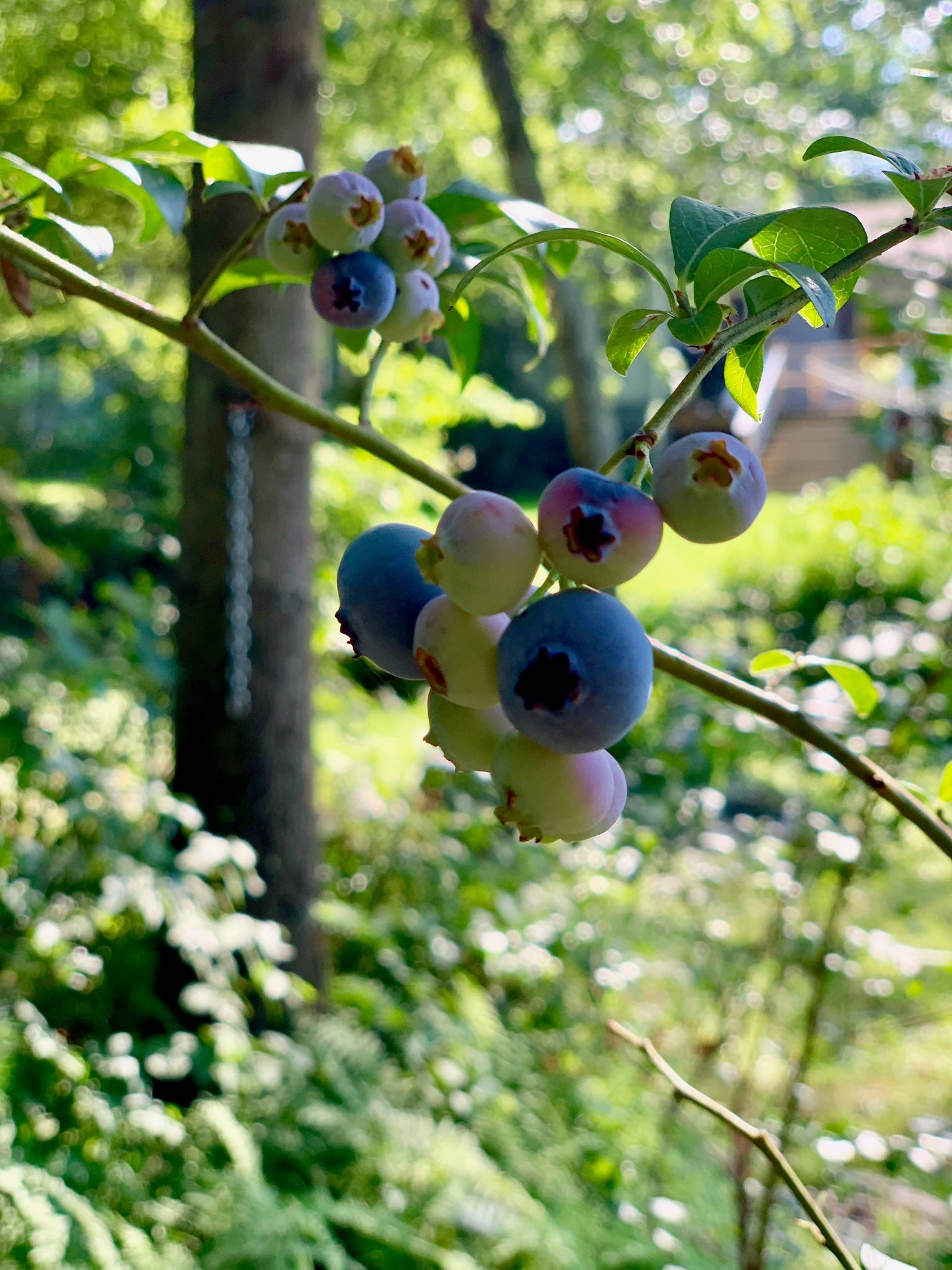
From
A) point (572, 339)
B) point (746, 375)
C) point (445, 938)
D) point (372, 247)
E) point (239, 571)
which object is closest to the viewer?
point (746, 375)

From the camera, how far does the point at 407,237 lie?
477 mm

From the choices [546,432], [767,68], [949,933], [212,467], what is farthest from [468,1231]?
[546,432]

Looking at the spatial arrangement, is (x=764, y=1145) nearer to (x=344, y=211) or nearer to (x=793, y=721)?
(x=793, y=721)

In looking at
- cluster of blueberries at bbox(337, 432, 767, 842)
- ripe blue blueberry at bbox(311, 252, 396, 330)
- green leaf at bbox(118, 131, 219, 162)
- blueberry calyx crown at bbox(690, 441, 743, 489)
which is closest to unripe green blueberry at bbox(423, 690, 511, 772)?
cluster of blueberries at bbox(337, 432, 767, 842)

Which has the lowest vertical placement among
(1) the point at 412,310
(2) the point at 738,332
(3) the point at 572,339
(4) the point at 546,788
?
(4) the point at 546,788

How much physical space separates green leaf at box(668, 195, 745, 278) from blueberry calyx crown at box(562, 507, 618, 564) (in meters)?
0.11

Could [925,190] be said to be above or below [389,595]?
above

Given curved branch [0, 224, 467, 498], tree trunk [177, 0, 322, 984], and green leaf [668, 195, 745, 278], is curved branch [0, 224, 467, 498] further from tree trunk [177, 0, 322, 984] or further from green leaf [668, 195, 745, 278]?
tree trunk [177, 0, 322, 984]

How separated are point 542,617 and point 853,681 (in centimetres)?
27

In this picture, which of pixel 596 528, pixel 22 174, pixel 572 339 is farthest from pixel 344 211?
pixel 572 339

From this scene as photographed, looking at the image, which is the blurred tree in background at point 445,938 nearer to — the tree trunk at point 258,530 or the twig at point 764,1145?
the tree trunk at point 258,530

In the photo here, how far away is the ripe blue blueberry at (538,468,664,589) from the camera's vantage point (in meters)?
0.28

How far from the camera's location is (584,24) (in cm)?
336

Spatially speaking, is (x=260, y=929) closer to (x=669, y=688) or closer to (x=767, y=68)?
(x=669, y=688)
